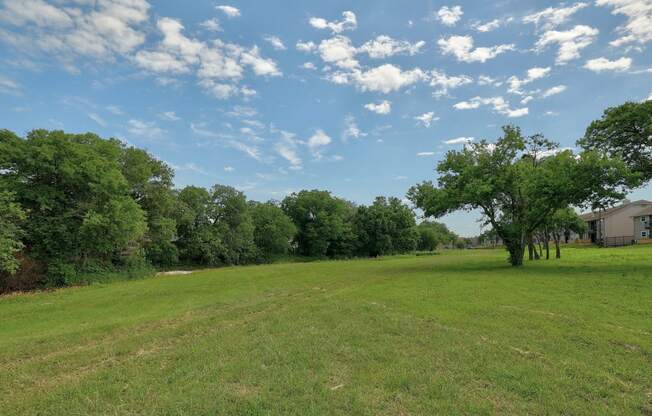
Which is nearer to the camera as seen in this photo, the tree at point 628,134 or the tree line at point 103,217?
the tree at point 628,134

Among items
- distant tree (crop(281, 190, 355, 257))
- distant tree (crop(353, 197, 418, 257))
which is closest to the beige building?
distant tree (crop(353, 197, 418, 257))

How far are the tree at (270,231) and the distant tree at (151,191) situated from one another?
18.9 metres

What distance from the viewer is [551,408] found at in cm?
385

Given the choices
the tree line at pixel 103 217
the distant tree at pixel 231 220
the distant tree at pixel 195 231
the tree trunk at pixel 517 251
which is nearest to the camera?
the tree line at pixel 103 217

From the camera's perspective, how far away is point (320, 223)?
6206 centimetres

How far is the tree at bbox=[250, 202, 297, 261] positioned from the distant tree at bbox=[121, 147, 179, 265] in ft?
62.1

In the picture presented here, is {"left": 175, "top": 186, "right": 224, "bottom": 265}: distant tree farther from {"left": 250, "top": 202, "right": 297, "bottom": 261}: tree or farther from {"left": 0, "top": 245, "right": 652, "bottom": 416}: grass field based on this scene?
{"left": 0, "top": 245, "right": 652, "bottom": 416}: grass field

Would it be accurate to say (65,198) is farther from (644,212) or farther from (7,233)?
(644,212)

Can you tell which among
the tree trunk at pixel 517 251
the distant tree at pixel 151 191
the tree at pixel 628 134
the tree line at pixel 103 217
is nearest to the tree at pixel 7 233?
the tree line at pixel 103 217

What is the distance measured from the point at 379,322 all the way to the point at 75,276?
2531cm

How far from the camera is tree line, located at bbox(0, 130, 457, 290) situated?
878 inches

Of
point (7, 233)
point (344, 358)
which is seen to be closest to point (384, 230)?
point (7, 233)

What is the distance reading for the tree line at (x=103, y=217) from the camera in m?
22.3

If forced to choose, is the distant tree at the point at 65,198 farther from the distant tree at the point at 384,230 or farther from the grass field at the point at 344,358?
Answer: the distant tree at the point at 384,230
